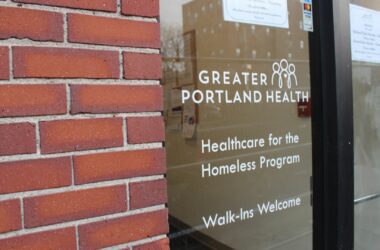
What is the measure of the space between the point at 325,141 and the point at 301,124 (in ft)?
0.80

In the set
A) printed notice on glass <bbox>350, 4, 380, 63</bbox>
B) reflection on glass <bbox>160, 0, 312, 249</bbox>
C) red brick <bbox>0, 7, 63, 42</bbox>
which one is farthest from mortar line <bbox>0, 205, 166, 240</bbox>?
printed notice on glass <bbox>350, 4, 380, 63</bbox>

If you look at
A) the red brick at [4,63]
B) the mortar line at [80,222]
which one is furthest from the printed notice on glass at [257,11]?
the red brick at [4,63]

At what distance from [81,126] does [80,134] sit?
2cm

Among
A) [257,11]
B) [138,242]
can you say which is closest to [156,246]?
[138,242]

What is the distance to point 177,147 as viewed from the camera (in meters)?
2.16

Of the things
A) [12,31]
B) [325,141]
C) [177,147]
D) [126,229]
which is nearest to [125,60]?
[12,31]

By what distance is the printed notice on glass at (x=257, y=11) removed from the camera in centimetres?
205

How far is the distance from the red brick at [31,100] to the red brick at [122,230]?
13.6 inches

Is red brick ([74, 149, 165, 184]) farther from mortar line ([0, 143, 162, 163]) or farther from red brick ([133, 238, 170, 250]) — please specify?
red brick ([133, 238, 170, 250])

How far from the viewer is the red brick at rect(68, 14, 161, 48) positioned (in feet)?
3.97

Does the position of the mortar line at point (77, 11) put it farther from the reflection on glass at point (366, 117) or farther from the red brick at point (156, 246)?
the reflection on glass at point (366, 117)

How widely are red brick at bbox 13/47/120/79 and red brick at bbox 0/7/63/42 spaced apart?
0.03 m

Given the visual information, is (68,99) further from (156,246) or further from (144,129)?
(156,246)

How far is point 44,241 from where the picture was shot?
1.16 m
